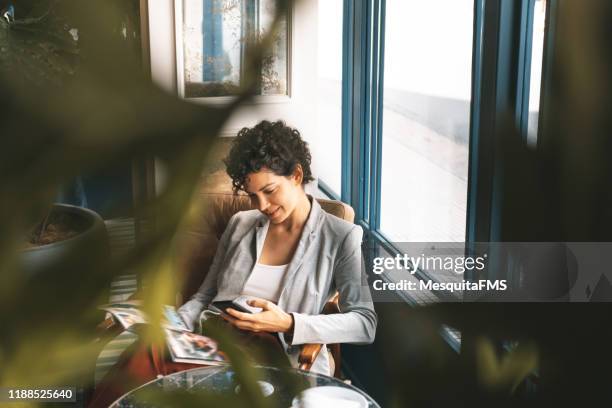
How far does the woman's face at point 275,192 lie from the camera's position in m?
1.64

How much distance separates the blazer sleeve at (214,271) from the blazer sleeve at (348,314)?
0.30 metres

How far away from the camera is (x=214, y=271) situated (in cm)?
182

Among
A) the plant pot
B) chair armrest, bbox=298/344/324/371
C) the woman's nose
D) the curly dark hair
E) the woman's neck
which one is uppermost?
the plant pot

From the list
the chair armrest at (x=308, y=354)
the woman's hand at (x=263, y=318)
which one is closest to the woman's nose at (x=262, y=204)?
the woman's hand at (x=263, y=318)

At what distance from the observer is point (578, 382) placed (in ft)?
0.24

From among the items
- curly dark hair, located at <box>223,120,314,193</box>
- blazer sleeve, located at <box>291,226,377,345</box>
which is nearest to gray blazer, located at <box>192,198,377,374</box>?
blazer sleeve, located at <box>291,226,377,345</box>

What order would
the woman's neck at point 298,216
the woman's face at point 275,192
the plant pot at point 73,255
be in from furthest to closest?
the woman's neck at point 298,216 → the woman's face at point 275,192 → the plant pot at point 73,255

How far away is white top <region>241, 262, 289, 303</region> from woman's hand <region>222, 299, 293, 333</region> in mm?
91

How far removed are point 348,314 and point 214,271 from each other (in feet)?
1.32

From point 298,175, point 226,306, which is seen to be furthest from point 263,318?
point 298,175

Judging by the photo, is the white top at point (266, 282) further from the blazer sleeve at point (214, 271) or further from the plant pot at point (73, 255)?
the plant pot at point (73, 255)

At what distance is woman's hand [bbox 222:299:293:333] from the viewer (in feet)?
4.98

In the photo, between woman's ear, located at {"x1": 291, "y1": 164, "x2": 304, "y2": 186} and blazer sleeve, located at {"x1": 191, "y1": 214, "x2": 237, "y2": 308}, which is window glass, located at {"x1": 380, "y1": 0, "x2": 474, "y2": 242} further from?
blazer sleeve, located at {"x1": 191, "y1": 214, "x2": 237, "y2": 308}

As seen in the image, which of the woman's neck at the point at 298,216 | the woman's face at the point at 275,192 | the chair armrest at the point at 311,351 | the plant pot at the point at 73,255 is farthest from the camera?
the woman's neck at the point at 298,216
